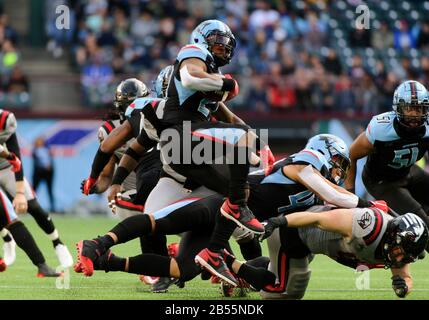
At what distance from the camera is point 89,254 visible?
6930 mm

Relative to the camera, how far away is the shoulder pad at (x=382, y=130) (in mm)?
8844

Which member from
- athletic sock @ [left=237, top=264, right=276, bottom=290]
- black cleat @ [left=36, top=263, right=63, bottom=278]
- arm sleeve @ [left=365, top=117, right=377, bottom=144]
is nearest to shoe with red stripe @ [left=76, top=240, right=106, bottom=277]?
athletic sock @ [left=237, top=264, right=276, bottom=290]

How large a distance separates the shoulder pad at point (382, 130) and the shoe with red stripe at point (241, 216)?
7.13ft

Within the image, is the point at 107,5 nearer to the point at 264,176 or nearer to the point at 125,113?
the point at 125,113

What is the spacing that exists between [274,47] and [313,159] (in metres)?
11.6

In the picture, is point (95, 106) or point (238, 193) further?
point (95, 106)

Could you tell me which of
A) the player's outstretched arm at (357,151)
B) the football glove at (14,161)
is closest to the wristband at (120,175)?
the football glove at (14,161)

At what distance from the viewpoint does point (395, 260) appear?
23.4 feet

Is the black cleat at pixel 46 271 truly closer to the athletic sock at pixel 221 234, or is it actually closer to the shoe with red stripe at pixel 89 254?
the shoe with red stripe at pixel 89 254

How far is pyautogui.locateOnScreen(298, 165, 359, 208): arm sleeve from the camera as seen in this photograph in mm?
7266

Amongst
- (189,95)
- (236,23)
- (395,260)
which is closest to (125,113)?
(189,95)

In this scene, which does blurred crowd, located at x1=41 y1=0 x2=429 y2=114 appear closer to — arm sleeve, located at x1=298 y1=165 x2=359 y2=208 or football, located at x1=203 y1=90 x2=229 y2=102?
football, located at x1=203 y1=90 x2=229 y2=102

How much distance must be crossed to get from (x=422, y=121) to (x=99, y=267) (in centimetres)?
324

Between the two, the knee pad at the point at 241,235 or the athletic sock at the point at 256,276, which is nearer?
the athletic sock at the point at 256,276
